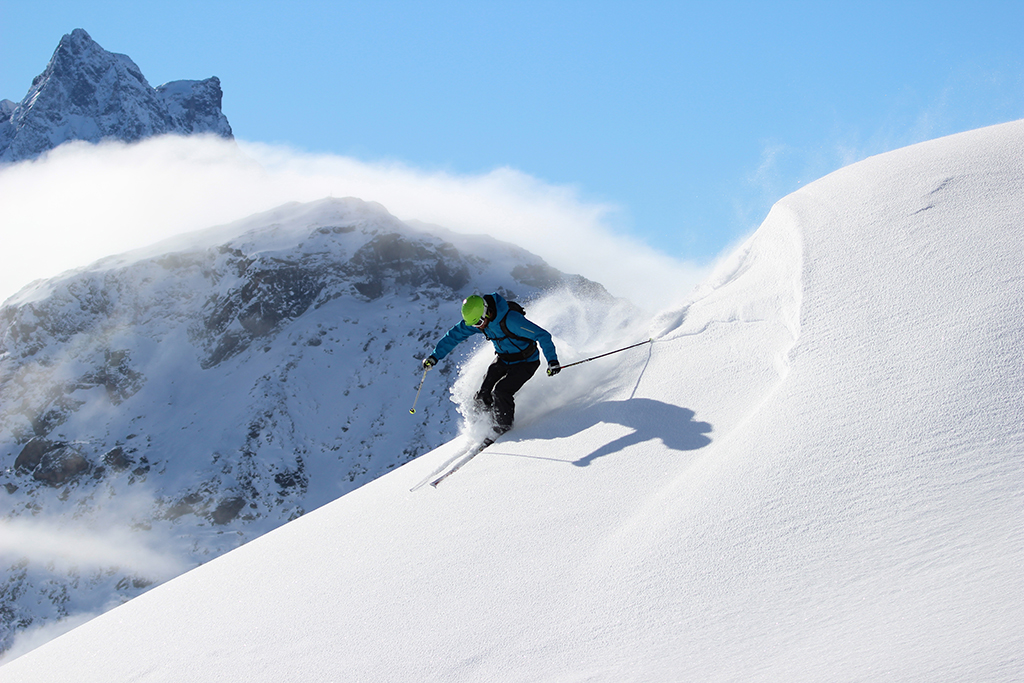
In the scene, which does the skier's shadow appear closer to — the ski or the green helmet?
the ski

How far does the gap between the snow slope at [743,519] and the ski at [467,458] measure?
184mm

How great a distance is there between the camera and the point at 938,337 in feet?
17.3

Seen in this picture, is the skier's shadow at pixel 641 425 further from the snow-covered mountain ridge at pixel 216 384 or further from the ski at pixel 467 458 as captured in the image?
the snow-covered mountain ridge at pixel 216 384

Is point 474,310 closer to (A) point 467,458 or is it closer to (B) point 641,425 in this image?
(A) point 467,458

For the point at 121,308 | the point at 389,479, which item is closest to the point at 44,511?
the point at 121,308

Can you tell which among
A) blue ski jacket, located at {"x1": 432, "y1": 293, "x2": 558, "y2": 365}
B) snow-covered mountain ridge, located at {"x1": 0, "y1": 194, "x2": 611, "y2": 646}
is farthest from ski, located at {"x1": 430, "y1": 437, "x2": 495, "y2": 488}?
snow-covered mountain ridge, located at {"x1": 0, "y1": 194, "x2": 611, "y2": 646}

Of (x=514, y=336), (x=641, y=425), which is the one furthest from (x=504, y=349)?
(x=641, y=425)

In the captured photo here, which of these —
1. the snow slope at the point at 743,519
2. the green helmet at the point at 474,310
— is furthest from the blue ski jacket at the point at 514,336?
Result: the snow slope at the point at 743,519

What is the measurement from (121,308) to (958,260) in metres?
139

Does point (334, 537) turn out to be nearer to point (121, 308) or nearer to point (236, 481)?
point (236, 481)

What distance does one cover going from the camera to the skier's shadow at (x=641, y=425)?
5.71 meters

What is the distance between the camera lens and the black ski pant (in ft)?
25.0

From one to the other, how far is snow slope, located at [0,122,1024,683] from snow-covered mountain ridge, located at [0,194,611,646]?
76.0m

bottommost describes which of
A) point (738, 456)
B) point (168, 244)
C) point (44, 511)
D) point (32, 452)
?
point (44, 511)
